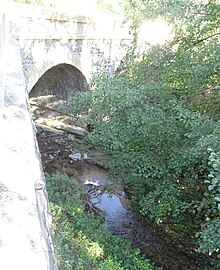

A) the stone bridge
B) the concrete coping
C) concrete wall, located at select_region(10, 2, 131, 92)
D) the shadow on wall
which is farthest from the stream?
the concrete coping

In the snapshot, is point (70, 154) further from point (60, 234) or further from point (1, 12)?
point (1, 12)

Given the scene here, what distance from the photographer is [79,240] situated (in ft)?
11.6

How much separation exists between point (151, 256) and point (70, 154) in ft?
11.9

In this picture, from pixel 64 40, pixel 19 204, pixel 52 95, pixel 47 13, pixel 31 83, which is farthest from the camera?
pixel 52 95

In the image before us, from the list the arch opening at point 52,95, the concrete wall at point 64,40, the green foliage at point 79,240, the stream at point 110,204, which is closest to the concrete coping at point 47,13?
the concrete wall at point 64,40

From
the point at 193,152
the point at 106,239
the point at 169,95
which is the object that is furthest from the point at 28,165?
the point at 106,239

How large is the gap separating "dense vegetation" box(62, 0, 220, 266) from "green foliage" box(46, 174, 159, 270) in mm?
774

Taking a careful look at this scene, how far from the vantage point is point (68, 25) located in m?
5.99

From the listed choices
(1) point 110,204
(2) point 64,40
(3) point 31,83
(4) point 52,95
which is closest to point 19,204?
(3) point 31,83

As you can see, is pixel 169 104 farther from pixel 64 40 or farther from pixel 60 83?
pixel 60 83

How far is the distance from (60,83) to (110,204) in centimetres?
387

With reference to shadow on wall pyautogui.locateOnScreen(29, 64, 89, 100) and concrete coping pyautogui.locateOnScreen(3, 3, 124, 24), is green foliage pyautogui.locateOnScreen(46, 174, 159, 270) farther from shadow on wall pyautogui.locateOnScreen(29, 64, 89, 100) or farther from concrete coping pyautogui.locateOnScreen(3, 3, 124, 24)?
shadow on wall pyautogui.locateOnScreen(29, 64, 89, 100)

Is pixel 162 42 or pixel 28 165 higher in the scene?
pixel 162 42

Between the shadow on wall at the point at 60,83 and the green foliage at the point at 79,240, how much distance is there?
3.50m
